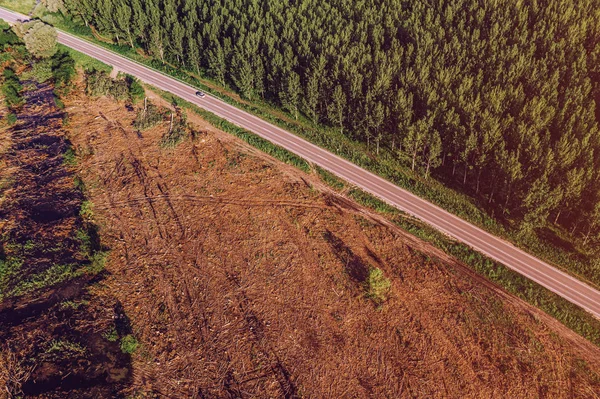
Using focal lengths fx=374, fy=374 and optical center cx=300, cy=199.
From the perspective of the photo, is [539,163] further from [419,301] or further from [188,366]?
[188,366]

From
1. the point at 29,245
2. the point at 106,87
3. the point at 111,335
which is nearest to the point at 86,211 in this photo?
the point at 29,245

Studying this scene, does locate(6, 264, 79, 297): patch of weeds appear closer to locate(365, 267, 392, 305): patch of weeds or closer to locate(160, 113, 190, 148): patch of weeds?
locate(160, 113, 190, 148): patch of weeds

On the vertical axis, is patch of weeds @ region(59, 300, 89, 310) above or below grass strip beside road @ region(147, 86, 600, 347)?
below

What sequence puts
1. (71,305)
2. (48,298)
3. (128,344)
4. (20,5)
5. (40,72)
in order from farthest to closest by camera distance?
(20,5)
(40,72)
(48,298)
(71,305)
(128,344)

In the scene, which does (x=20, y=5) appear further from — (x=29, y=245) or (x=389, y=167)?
(x=389, y=167)

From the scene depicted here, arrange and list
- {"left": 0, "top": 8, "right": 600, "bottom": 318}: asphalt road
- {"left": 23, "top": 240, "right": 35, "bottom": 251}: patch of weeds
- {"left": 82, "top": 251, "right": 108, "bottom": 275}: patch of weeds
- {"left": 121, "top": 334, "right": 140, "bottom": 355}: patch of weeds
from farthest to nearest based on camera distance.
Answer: {"left": 23, "top": 240, "right": 35, "bottom": 251}: patch of weeds → {"left": 0, "top": 8, "right": 600, "bottom": 318}: asphalt road → {"left": 82, "top": 251, "right": 108, "bottom": 275}: patch of weeds → {"left": 121, "top": 334, "right": 140, "bottom": 355}: patch of weeds

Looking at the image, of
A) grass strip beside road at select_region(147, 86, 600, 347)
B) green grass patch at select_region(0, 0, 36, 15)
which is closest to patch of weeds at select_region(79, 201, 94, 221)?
grass strip beside road at select_region(147, 86, 600, 347)
